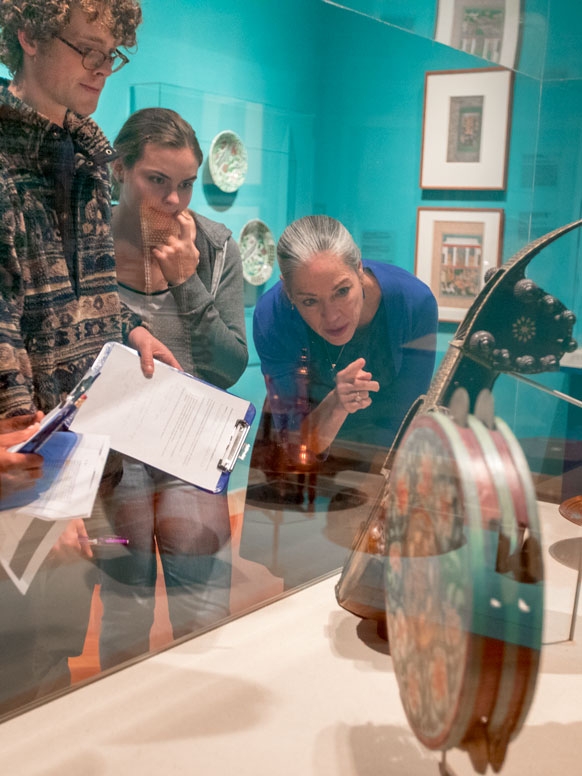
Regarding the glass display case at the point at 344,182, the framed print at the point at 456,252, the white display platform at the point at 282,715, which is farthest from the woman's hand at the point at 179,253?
the white display platform at the point at 282,715

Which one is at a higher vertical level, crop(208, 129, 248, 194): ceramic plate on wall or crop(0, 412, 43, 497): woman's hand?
crop(208, 129, 248, 194): ceramic plate on wall

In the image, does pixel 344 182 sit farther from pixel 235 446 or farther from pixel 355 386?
pixel 235 446

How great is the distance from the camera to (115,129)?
1281mm

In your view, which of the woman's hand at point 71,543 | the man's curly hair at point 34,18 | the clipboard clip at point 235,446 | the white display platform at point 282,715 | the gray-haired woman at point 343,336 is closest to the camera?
the white display platform at point 282,715

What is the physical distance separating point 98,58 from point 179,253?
34 cm

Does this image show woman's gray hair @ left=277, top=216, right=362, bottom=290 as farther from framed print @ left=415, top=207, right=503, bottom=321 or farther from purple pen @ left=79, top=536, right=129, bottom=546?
purple pen @ left=79, top=536, right=129, bottom=546

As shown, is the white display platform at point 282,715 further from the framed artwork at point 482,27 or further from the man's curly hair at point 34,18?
the man's curly hair at point 34,18

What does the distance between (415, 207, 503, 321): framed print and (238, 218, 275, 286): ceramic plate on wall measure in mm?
312

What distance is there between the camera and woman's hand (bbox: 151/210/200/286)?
1385 mm

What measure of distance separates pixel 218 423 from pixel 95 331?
32cm

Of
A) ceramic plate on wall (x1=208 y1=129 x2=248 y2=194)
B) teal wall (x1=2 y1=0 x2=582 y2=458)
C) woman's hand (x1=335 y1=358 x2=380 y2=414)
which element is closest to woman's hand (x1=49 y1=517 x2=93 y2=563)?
teal wall (x1=2 y1=0 x2=582 y2=458)

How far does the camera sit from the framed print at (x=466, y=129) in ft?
3.61

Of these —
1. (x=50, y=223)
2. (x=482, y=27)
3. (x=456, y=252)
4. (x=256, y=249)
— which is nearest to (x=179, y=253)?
(x=256, y=249)

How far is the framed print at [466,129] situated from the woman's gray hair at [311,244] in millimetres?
179
